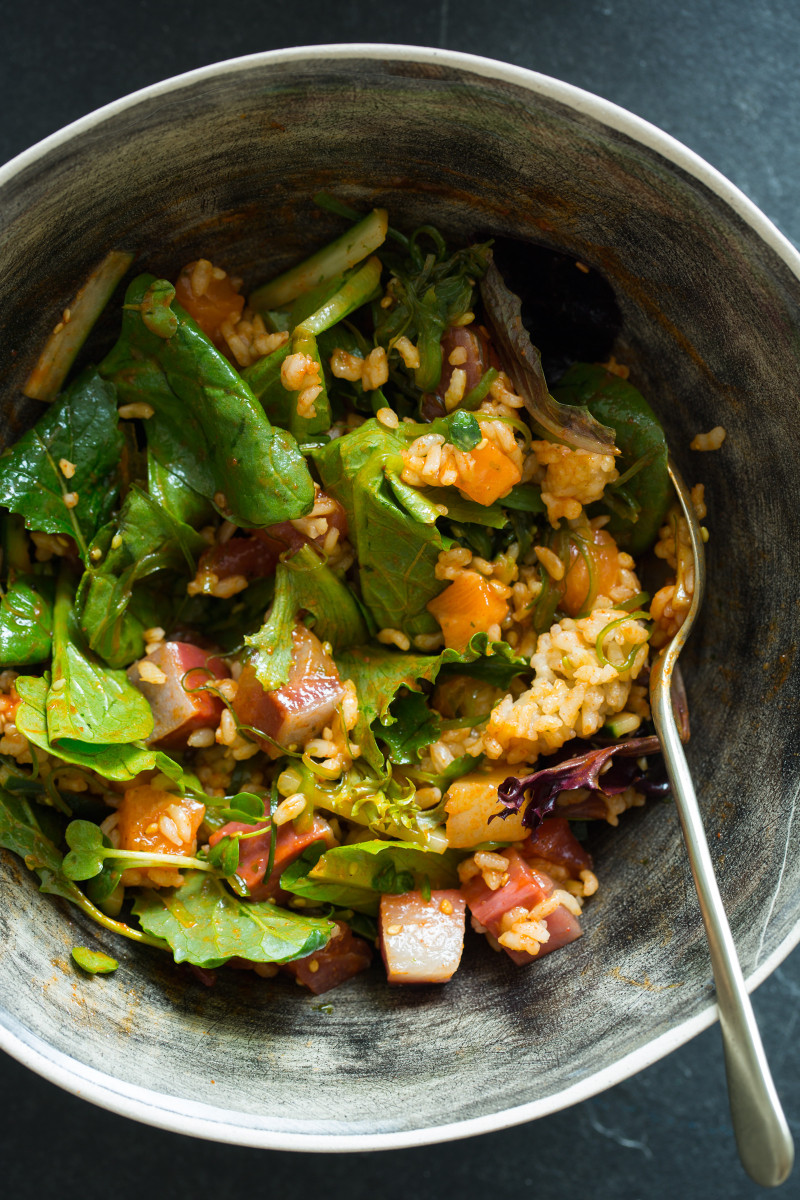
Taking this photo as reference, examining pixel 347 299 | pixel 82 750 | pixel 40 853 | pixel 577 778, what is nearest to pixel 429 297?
pixel 347 299

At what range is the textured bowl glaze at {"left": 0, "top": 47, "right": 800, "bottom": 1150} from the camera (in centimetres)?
173

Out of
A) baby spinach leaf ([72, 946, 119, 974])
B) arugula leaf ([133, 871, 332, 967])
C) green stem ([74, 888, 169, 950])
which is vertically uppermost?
arugula leaf ([133, 871, 332, 967])

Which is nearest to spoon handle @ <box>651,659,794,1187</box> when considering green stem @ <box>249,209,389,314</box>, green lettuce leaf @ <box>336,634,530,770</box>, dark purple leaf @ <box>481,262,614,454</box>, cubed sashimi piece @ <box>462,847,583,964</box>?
cubed sashimi piece @ <box>462,847,583,964</box>

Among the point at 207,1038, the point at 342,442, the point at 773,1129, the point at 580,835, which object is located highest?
the point at 342,442

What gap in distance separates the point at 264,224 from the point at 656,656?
1.35 meters

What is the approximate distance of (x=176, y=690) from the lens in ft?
6.69

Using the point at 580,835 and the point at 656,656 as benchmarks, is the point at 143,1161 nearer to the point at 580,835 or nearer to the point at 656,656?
the point at 580,835

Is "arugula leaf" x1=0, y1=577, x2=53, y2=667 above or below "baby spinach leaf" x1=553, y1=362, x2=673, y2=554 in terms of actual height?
below

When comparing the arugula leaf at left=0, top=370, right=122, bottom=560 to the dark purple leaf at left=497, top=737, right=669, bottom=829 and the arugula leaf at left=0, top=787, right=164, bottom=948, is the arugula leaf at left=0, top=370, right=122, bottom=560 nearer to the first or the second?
the arugula leaf at left=0, top=787, right=164, bottom=948

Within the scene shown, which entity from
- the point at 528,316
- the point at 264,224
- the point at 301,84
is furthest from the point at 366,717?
the point at 301,84

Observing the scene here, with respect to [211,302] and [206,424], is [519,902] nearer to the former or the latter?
[206,424]

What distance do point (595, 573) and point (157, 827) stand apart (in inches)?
44.6

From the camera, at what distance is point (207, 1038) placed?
1.96 m

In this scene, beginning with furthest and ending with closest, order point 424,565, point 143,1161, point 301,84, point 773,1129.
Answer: point 143,1161 → point 424,565 → point 301,84 → point 773,1129
